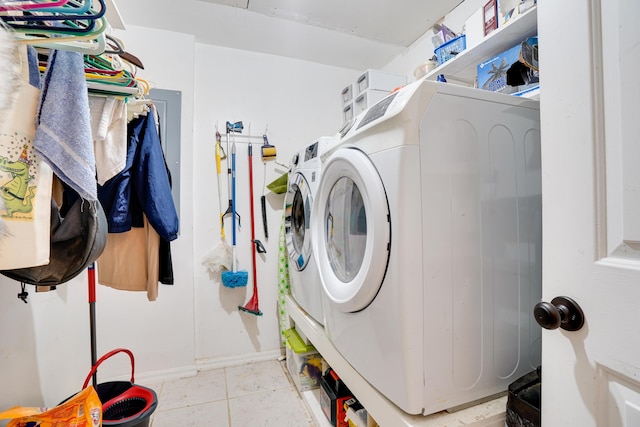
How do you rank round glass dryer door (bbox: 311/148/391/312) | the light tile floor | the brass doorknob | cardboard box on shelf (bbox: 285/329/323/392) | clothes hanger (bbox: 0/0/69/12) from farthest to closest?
1. cardboard box on shelf (bbox: 285/329/323/392)
2. the light tile floor
3. round glass dryer door (bbox: 311/148/391/312)
4. the brass doorknob
5. clothes hanger (bbox: 0/0/69/12)

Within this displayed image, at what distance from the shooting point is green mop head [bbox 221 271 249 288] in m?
2.10

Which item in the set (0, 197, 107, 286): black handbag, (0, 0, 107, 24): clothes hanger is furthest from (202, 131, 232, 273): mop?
(0, 0, 107, 24): clothes hanger

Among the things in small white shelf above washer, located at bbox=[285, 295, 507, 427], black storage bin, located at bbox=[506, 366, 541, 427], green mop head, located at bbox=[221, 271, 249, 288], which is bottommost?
small white shelf above washer, located at bbox=[285, 295, 507, 427]

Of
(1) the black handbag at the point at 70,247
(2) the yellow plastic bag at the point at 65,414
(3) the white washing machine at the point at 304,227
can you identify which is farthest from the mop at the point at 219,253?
(1) the black handbag at the point at 70,247

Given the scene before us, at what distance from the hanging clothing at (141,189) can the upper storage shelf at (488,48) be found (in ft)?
5.09

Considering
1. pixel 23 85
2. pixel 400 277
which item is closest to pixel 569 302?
pixel 400 277

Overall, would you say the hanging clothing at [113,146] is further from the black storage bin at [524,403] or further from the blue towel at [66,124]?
the black storage bin at [524,403]

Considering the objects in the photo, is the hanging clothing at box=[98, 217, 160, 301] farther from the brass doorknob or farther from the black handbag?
the brass doorknob

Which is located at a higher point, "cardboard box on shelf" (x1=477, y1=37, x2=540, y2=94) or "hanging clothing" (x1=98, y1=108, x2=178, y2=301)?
"cardboard box on shelf" (x1=477, y1=37, x2=540, y2=94)

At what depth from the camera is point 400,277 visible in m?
Answer: 0.79

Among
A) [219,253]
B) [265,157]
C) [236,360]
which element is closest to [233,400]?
[236,360]

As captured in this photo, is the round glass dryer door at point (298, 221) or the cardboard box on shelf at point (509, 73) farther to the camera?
the round glass dryer door at point (298, 221)

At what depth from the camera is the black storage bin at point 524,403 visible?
734mm

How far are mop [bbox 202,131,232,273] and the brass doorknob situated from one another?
198 centimetres
